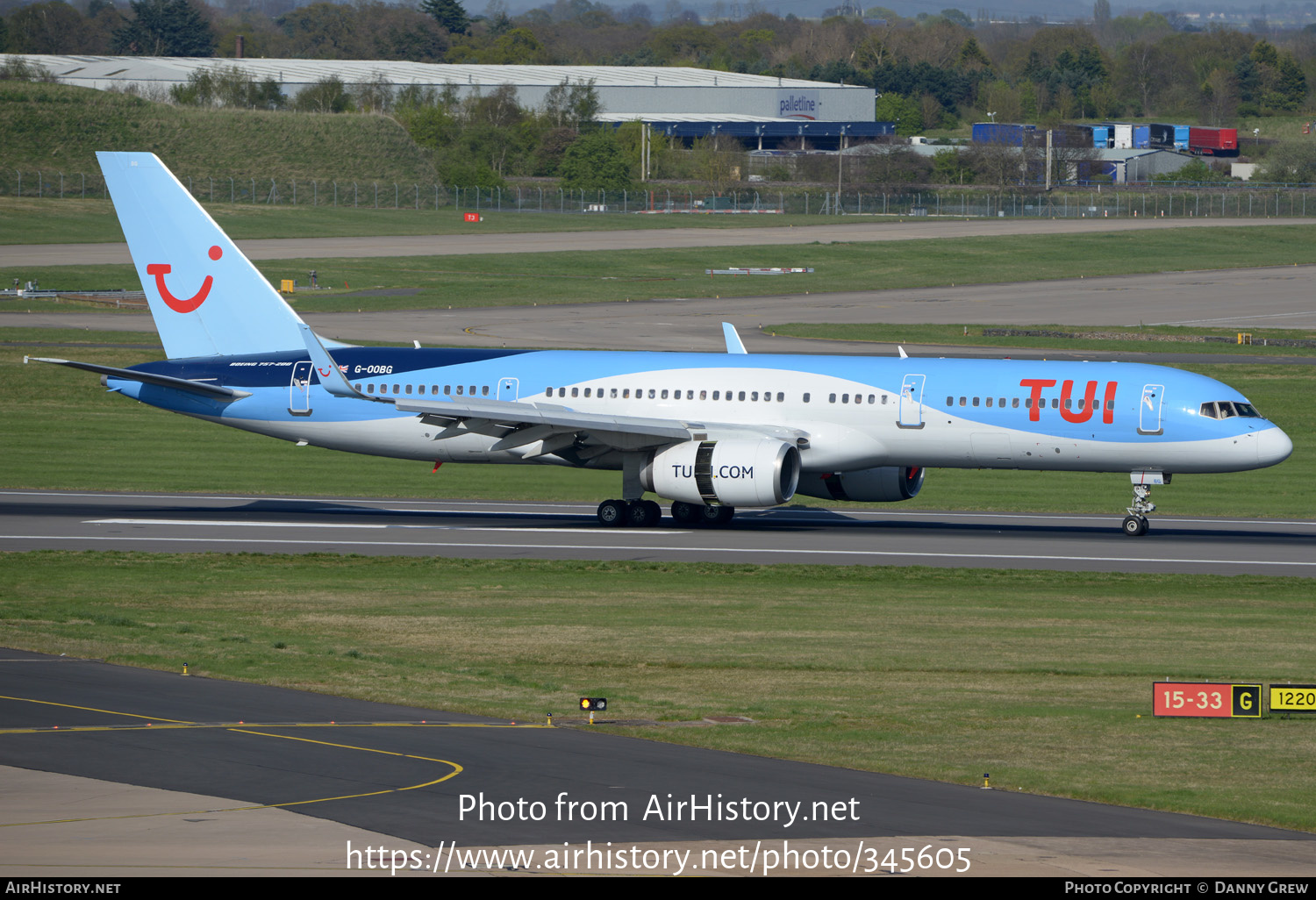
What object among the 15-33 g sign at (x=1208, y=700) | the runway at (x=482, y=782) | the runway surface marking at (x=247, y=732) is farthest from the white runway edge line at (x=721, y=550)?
the runway surface marking at (x=247, y=732)

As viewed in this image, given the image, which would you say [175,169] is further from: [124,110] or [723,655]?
[723,655]

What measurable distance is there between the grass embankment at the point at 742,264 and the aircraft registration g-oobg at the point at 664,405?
157 feet

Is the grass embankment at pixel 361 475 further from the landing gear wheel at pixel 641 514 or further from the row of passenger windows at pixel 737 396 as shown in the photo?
the landing gear wheel at pixel 641 514

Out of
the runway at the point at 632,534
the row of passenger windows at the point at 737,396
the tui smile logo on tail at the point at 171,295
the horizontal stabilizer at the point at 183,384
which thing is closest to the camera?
the runway at the point at 632,534

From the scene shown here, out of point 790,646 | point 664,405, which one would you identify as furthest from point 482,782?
point 664,405

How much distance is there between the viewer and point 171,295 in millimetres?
47438

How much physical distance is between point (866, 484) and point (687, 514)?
197 inches

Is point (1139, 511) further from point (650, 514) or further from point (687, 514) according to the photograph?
point (650, 514)

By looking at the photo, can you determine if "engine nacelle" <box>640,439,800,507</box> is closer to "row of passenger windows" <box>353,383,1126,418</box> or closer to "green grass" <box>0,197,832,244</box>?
"row of passenger windows" <box>353,383,1126,418</box>

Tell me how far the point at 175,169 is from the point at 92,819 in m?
155

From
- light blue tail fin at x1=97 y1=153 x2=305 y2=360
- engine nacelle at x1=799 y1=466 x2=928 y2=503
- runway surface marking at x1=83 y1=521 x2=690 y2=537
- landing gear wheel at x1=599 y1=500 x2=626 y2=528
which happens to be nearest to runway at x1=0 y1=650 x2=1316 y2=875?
runway surface marking at x1=83 y1=521 x2=690 y2=537

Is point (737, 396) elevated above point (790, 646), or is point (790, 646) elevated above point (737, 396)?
point (737, 396)

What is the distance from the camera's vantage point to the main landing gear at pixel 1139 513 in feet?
141

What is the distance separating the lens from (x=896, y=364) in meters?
44.0
